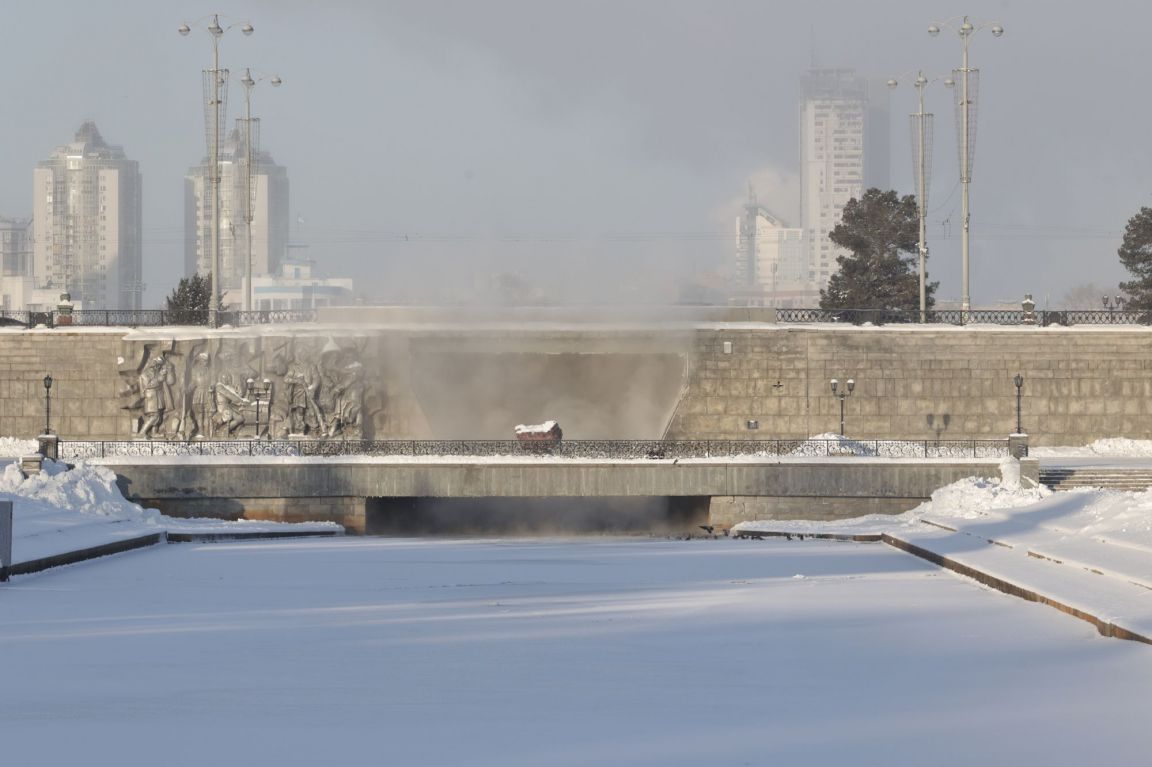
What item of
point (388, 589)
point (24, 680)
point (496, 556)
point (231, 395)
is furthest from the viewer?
point (231, 395)

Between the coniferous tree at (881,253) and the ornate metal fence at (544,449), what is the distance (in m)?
20.9

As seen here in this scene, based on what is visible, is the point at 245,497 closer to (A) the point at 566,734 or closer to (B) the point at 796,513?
(B) the point at 796,513

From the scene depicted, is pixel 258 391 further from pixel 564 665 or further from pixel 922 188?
pixel 564 665

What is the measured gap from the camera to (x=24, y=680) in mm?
16578

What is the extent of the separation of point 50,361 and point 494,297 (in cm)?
1472

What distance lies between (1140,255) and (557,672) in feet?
174

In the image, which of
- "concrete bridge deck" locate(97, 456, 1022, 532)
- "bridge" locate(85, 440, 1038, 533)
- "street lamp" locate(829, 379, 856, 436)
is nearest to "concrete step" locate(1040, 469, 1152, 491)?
"bridge" locate(85, 440, 1038, 533)

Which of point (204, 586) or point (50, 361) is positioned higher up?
point (50, 361)

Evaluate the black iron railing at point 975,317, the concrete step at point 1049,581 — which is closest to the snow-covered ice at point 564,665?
the concrete step at point 1049,581

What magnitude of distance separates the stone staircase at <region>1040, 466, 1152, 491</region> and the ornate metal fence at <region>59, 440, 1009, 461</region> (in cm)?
156

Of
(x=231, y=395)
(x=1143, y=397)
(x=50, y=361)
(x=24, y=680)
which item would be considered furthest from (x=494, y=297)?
(x=24, y=680)

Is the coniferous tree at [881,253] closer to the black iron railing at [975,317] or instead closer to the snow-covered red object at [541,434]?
the black iron railing at [975,317]

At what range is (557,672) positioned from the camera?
17.3 metres

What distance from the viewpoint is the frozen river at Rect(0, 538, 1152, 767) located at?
44.8ft
